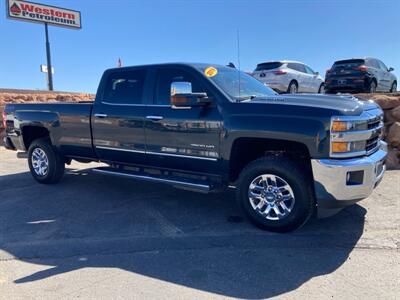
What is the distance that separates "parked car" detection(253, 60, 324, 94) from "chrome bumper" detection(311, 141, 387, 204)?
930cm

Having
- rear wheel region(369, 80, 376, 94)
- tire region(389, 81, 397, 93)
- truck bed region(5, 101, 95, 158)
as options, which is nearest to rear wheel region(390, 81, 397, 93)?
tire region(389, 81, 397, 93)

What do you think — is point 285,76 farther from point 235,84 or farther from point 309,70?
point 235,84

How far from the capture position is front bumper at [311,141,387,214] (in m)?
3.85

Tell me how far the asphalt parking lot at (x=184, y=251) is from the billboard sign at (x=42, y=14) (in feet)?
73.6

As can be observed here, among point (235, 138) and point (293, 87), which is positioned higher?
point (293, 87)

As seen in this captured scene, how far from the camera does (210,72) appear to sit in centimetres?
502

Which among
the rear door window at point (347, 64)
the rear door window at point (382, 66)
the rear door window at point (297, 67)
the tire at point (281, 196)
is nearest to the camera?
the tire at point (281, 196)

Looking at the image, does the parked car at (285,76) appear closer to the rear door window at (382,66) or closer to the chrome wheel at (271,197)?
the rear door window at (382,66)

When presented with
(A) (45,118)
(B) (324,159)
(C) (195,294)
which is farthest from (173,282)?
(A) (45,118)

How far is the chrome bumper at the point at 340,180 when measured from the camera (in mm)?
3852

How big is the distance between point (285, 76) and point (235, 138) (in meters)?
9.28

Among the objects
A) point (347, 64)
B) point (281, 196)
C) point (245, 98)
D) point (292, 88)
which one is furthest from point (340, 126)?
point (292, 88)

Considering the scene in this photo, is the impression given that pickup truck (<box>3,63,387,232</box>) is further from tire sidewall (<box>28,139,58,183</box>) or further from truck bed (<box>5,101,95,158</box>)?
tire sidewall (<box>28,139,58,183</box>)

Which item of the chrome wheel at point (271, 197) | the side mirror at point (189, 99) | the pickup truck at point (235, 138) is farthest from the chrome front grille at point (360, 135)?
the side mirror at point (189, 99)
